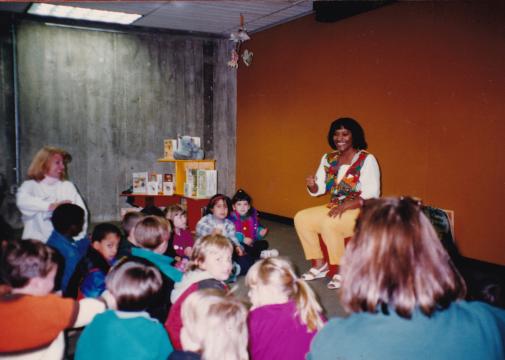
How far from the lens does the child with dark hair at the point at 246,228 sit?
4781mm

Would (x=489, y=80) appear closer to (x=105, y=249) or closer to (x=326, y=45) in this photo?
(x=326, y=45)

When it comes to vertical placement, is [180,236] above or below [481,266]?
above

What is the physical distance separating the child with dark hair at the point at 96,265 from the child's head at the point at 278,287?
1333mm

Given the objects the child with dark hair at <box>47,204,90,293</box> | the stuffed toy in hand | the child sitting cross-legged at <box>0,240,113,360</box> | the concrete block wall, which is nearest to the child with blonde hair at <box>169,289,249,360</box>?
the child sitting cross-legged at <box>0,240,113,360</box>

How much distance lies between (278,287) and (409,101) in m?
3.84

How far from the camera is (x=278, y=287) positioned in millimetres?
1938

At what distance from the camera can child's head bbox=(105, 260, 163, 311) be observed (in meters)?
1.71

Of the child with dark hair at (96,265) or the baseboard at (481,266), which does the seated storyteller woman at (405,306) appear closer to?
the child with dark hair at (96,265)

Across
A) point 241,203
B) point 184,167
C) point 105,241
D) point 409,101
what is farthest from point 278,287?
point 184,167

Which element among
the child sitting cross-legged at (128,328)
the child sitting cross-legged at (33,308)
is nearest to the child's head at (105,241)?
the child sitting cross-legged at (33,308)

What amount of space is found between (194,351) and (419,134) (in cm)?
416

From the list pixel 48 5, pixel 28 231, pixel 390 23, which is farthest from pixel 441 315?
pixel 48 5

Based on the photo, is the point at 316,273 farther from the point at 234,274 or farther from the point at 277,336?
the point at 277,336

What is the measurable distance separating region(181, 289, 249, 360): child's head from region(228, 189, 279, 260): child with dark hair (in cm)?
312
